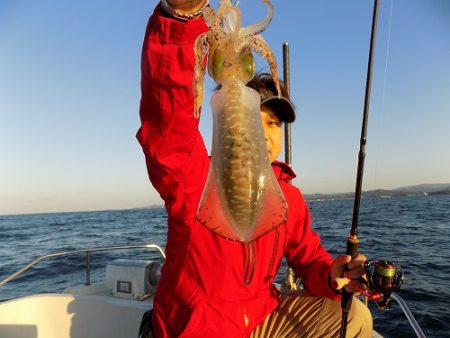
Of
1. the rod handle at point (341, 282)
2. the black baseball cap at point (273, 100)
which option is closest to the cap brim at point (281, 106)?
the black baseball cap at point (273, 100)

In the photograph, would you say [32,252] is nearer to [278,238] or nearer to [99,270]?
[99,270]

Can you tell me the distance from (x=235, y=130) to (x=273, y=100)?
1.50 m

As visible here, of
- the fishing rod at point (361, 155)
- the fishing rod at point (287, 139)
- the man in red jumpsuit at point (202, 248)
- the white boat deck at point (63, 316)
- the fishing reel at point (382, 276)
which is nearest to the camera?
the man in red jumpsuit at point (202, 248)

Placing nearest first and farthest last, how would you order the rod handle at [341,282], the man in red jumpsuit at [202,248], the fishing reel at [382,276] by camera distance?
the man in red jumpsuit at [202,248]
the fishing reel at [382,276]
the rod handle at [341,282]

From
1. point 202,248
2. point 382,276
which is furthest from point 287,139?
point 202,248

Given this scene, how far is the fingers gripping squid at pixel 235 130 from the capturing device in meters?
1.47

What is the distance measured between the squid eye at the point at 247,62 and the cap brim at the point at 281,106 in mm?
1300

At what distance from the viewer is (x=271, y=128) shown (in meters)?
2.99

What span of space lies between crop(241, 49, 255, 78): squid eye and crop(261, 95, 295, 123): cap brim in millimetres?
1300

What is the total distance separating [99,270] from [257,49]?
541 inches

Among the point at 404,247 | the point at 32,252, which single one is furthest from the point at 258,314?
the point at 32,252

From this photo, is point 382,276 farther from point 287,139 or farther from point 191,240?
point 287,139

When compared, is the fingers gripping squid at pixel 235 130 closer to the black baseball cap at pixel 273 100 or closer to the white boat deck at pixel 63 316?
the black baseball cap at pixel 273 100

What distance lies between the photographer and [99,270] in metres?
13.5
